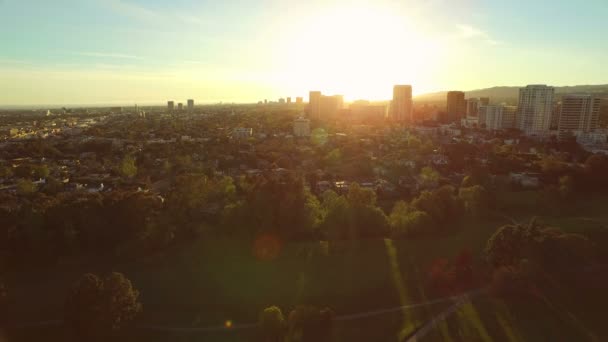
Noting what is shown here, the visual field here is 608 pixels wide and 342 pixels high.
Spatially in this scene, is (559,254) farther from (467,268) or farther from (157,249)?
(157,249)

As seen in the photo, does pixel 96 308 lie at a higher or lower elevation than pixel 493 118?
lower

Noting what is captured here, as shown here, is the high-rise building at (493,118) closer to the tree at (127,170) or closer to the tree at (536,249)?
the tree at (127,170)

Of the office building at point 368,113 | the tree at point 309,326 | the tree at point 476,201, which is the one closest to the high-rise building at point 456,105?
the office building at point 368,113

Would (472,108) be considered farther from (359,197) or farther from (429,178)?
(359,197)

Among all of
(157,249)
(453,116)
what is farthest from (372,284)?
(453,116)

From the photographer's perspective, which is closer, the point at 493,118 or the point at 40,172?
the point at 40,172

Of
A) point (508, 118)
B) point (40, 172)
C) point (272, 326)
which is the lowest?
point (272, 326)

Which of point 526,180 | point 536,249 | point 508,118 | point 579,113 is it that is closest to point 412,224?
point 536,249
